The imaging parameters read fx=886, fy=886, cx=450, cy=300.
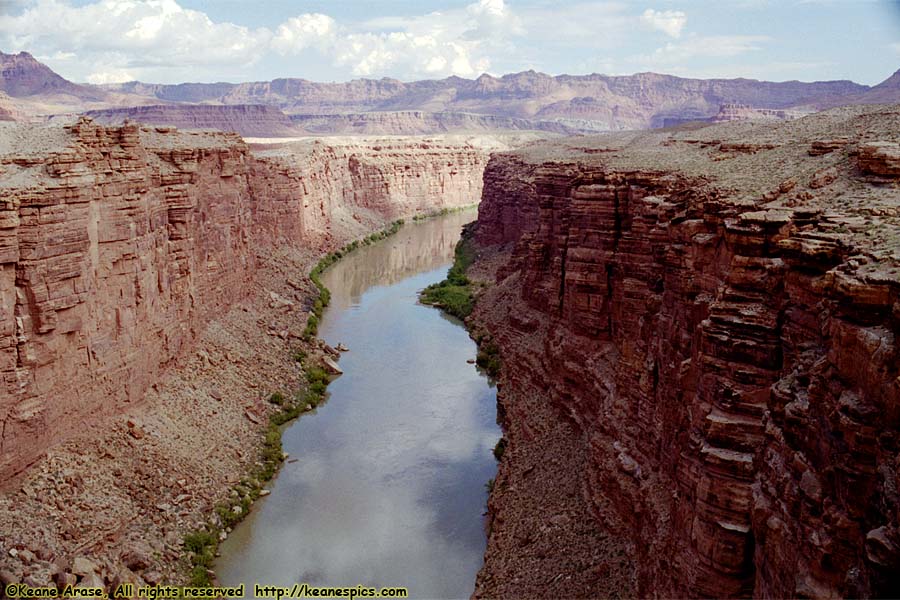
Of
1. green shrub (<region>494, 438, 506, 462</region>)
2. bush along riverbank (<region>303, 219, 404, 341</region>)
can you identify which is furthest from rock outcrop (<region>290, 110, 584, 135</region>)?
green shrub (<region>494, 438, 506, 462</region>)

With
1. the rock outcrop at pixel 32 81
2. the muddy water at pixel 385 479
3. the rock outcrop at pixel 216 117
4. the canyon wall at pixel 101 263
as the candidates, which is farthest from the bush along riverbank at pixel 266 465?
the rock outcrop at pixel 32 81

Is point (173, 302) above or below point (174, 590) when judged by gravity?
above

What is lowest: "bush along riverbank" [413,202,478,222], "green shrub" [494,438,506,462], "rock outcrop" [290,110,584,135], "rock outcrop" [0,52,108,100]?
"bush along riverbank" [413,202,478,222]

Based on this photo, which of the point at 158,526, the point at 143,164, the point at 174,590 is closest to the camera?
the point at 174,590

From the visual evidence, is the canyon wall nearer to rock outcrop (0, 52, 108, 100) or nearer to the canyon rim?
the canyon rim

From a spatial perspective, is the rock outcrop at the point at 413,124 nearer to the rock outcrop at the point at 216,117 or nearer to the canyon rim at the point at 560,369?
the rock outcrop at the point at 216,117

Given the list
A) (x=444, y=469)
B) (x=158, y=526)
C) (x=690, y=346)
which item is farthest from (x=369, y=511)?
(x=690, y=346)

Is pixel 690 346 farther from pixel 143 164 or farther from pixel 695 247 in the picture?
pixel 143 164
